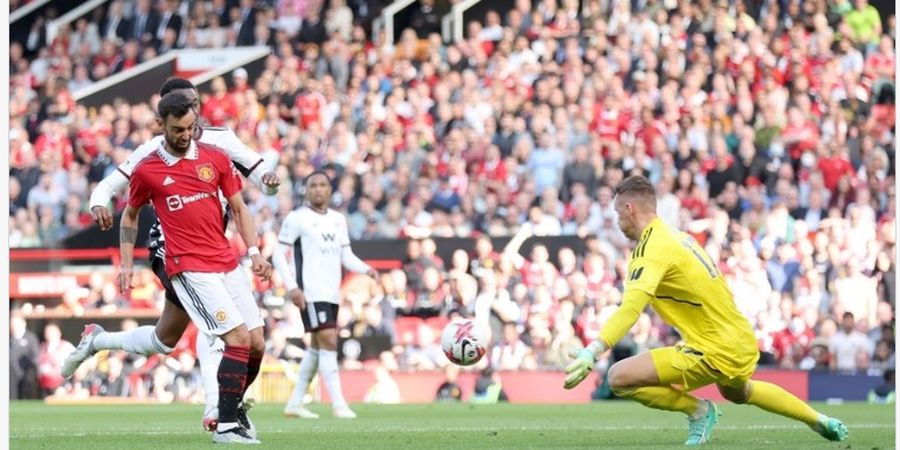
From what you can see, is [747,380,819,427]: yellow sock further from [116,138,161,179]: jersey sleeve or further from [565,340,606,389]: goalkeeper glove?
[116,138,161,179]: jersey sleeve

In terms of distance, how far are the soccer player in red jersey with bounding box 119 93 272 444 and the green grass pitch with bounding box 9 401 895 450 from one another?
46 cm

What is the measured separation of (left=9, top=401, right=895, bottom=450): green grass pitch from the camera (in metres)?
10.7

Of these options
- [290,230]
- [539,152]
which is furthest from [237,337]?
[539,152]

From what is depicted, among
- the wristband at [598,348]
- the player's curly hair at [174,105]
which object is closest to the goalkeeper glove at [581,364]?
the wristband at [598,348]

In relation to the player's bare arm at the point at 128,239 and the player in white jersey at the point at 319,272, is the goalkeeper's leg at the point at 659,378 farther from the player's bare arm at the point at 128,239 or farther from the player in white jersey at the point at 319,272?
the player in white jersey at the point at 319,272

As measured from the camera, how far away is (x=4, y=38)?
2077 cm

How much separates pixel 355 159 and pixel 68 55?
7.77 metres

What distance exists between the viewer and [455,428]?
1272 centimetres

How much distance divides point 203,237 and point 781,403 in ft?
11.4

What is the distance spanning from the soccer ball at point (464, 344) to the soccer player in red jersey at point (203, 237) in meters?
1.15

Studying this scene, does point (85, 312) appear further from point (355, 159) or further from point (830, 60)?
point (830, 60)

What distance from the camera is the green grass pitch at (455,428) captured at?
10656mm

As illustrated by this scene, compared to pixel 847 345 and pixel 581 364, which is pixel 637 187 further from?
pixel 847 345

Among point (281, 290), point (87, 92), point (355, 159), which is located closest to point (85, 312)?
point (281, 290)
